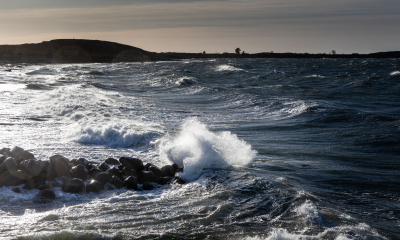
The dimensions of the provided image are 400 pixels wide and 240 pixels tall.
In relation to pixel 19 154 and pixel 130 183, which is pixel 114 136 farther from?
pixel 130 183

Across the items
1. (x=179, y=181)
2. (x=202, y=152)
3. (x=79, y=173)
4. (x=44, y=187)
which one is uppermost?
(x=202, y=152)

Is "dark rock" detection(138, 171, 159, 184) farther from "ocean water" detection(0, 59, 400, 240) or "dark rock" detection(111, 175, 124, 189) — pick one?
"ocean water" detection(0, 59, 400, 240)

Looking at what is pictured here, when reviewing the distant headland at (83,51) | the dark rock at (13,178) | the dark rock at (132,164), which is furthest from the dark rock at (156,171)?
the distant headland at (83,51)

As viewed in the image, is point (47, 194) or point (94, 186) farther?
point (94, 186)

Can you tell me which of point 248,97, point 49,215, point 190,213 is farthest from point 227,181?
point 248,97

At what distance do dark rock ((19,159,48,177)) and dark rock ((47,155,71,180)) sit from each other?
0.46 ft

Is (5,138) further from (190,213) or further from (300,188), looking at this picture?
(300,188)

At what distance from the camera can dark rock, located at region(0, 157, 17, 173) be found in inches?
300

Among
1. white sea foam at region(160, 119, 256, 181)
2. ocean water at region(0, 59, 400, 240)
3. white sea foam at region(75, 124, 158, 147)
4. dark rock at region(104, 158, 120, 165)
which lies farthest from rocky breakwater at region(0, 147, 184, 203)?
white sea foam at region(75, 124, 158, 147)

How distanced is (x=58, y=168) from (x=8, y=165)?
102 cm

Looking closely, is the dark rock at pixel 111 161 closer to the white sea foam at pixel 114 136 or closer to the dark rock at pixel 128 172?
the dark rock at pixel 128 172

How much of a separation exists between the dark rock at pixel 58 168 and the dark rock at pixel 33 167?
0.46 ft

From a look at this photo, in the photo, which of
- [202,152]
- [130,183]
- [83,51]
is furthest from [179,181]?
[83,51]

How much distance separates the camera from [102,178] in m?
7.54
